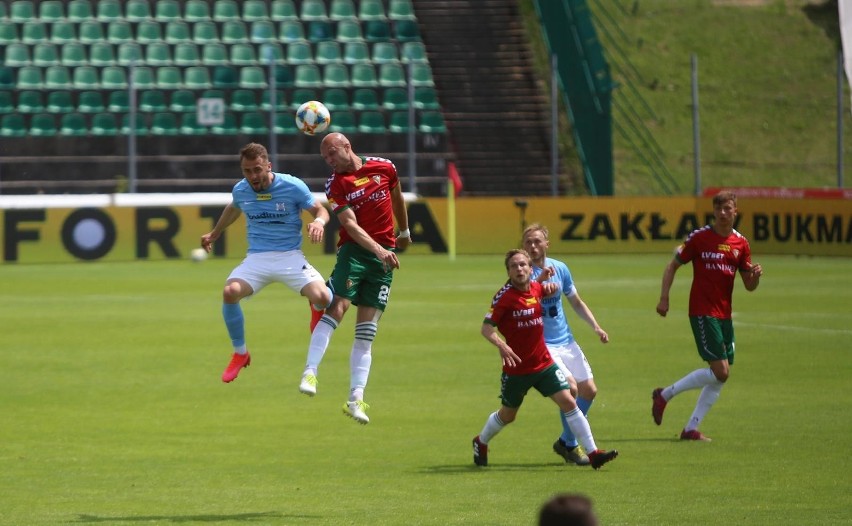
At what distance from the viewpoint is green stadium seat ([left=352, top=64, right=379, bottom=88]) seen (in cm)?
4238

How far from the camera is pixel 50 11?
43.5 m

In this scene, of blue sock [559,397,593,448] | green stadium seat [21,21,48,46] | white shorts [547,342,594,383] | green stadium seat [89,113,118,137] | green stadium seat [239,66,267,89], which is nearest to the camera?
white shorts [547,342,594,383]

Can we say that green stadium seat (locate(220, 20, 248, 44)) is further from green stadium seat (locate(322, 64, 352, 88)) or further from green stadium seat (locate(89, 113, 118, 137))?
green stadium seat (locate(89, 113, 118, 137))

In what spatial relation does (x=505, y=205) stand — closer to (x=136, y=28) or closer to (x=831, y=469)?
(x=136, y=28)

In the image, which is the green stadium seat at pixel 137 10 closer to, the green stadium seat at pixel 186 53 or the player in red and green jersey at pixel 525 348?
the green stadium seat at pixel 186 53

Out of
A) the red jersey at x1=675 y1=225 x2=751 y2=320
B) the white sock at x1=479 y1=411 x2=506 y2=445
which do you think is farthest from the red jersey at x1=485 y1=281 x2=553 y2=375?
the red jersey at x1=675 y1=225 x2=751 y2=320

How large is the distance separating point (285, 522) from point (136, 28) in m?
34.9

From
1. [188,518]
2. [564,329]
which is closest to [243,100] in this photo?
[564,329]

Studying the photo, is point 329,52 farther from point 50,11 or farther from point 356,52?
point 50,11

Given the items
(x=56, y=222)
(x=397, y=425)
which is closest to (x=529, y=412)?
(x=397, y=425)

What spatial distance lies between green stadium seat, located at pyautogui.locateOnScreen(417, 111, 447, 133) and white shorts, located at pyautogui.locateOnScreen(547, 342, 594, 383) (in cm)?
2828

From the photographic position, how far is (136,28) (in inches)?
1722

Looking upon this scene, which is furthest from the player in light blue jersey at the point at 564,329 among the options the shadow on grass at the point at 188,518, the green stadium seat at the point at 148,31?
the green stadium seat at the point at 148,31

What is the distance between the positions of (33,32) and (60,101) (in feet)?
10.6
